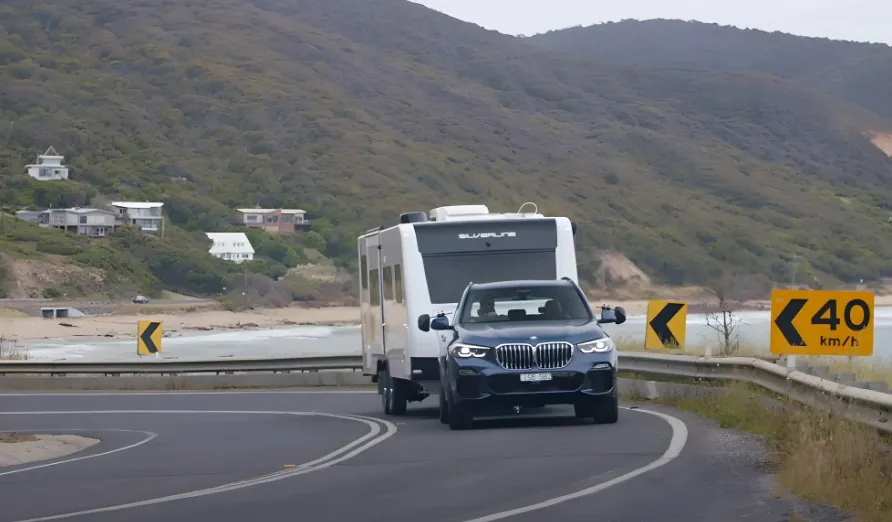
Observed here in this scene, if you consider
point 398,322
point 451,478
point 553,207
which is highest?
point 553,207

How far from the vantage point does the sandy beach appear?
88.3m

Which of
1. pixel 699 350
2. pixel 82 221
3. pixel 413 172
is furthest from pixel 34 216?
pixel 699 350

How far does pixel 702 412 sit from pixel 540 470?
6.69m

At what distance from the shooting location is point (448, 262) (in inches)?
836

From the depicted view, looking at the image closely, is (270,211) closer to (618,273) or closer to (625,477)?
(618,273)

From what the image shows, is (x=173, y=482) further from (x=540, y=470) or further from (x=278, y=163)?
(x=278, y=163)

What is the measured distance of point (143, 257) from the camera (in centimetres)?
12150

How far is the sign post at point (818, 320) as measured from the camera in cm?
1717

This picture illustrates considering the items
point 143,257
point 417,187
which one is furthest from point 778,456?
point 417,187

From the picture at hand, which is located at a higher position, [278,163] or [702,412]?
[278,163]

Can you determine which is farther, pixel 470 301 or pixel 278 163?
pixel 278 163

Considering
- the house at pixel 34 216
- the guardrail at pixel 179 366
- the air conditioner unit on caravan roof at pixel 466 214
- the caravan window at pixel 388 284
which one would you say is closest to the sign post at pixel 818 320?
the air conditioner unit on caravan roof at pixel 466 214

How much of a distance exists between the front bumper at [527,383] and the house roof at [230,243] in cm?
11219

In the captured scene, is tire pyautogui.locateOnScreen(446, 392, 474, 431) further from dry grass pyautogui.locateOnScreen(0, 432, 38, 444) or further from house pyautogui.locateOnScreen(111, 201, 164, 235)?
house pyautogui.locateOnScreen(111, 201, 164, 235)
